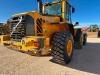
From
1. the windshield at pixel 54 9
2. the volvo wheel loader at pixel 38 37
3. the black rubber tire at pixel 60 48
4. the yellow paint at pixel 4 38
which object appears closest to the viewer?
the volvo wheel loader at pixel 38 37

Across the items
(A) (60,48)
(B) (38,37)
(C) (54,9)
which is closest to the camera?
(B) (38,37)

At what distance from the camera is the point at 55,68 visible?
17.5ft

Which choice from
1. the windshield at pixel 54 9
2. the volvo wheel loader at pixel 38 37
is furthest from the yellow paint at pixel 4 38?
the windshield at pixel 54 9

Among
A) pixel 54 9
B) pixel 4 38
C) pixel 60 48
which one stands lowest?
pixel 60 48

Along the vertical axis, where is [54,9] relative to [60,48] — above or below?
above

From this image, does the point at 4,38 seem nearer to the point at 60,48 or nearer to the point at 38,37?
the point at 38,37

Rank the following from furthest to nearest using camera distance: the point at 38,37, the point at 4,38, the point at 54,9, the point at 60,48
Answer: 1. the point at 54,9
2. the point at 4,38
3. the point at 60,48
4. the point at 38,37

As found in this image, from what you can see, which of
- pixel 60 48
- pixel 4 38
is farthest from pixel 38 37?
pixel 4 38

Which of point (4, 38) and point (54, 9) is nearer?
point (4, 38)

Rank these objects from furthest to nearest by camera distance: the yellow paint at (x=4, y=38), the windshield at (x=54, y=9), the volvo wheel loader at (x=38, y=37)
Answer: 1. the windshield at (x=54, y=9)
2. the yellow paint at (x=4, y=38)
3. the volvo wheel loader at (x=38, y=37)

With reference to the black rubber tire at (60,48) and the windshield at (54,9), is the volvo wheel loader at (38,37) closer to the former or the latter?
the black rubber tire at (60,48)

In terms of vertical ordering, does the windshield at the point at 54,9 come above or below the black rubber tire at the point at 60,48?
above

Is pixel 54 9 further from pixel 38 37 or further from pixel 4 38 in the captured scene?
pixel 38 37

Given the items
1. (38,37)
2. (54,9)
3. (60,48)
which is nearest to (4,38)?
(38,37)
